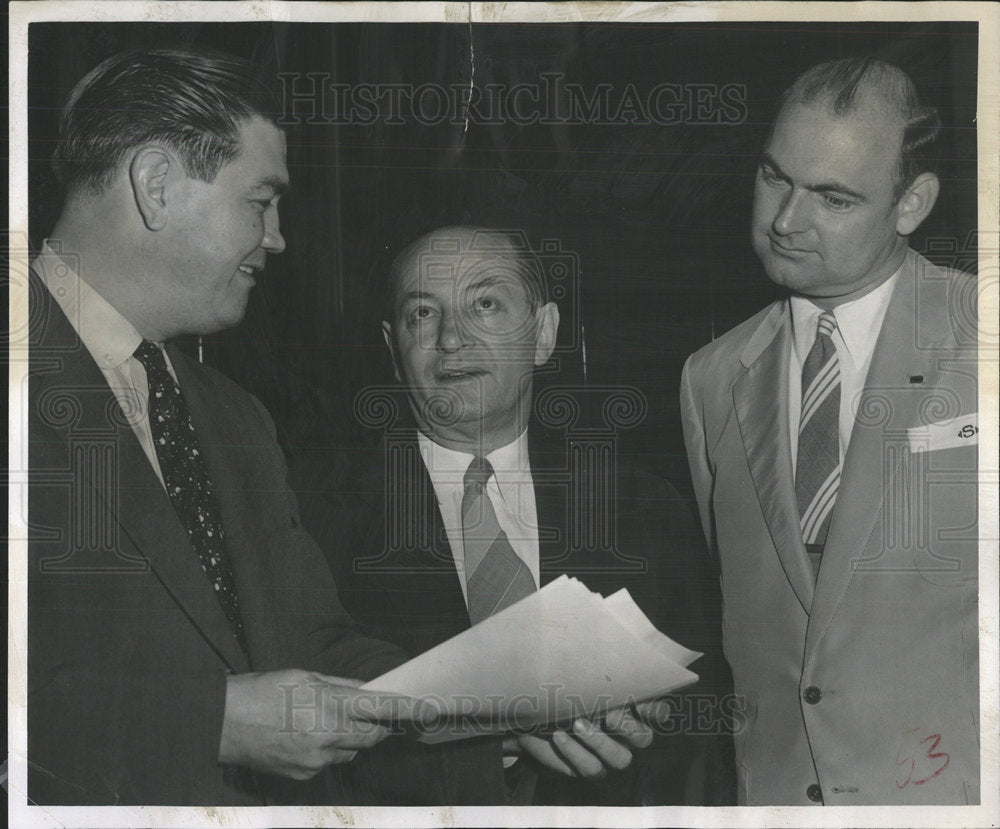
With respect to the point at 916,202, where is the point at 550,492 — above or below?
below

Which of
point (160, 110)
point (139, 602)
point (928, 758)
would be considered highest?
point (160, 110)

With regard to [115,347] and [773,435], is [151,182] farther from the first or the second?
[773,435]

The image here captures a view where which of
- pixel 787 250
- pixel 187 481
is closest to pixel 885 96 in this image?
pixel 787 250

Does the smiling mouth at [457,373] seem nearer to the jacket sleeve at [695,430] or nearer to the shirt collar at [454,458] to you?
the shirt collar at [454,458]

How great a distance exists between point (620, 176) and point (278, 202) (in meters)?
0.60

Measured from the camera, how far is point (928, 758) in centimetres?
190

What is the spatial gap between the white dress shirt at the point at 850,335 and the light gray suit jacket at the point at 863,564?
14mm

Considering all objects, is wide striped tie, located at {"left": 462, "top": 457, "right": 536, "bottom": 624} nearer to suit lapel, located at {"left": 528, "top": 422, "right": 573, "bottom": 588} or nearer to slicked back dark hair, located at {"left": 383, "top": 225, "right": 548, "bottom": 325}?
suit lapel, located at {"left": 528, "top": 422, "right": 573, "bottom": 588}

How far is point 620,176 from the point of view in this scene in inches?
A: 75.0

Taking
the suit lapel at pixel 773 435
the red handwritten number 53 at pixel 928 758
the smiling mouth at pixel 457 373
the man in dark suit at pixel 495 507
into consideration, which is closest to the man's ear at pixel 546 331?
the man in dark suit at pixel 495 507

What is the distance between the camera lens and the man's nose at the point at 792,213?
6.15 feet

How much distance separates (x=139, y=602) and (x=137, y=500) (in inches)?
6.9

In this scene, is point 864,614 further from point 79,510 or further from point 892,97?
point 79,510

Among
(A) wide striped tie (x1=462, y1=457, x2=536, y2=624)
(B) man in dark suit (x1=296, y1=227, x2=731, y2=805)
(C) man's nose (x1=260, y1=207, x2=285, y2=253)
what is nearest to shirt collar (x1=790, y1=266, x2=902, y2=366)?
(B) man in dark suit (x1=296, y1=227, x2=731, y2=805)
